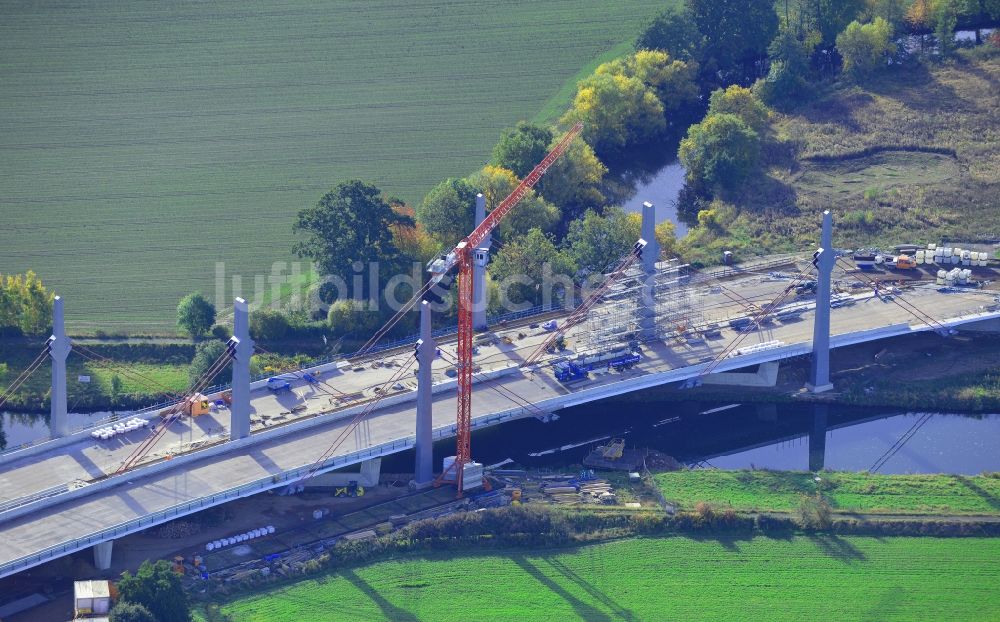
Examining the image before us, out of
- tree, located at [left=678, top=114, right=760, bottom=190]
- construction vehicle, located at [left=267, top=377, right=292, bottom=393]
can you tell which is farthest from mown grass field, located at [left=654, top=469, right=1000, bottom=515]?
tree, located at [left=678, top=114, right=760, bottom=190]

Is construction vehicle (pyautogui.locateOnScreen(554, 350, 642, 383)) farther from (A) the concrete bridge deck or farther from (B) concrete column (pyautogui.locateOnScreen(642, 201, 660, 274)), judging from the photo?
(B) concrete column (pyautogui.locateOnScreen(642, 201, 660, 274))

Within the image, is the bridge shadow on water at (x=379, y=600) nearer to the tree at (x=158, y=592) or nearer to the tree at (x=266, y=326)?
the tree at (x=158, y=592)

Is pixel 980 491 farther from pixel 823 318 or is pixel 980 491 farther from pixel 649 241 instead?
pixel 649 241

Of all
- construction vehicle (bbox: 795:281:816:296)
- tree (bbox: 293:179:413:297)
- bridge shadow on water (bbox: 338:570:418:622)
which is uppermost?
tree (bbox: 293:179:413:297)

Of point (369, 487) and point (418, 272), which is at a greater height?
point (418, 272)

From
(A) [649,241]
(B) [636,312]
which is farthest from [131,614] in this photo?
(A) [649,241]

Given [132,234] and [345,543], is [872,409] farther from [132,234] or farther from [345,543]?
[132,234]

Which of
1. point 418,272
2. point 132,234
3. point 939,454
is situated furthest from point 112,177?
point 939,454
